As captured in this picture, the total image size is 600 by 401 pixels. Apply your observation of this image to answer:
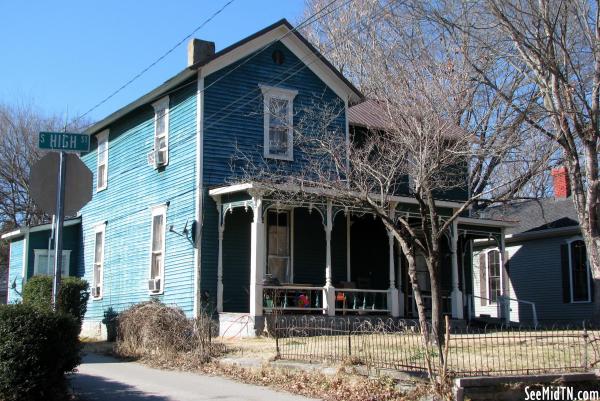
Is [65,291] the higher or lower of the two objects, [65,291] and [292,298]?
the higher

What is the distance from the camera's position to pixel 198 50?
68.3ft

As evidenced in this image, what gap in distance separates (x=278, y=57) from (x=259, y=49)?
671mm

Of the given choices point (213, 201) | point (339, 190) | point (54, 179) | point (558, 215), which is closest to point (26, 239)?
point (213, 201)

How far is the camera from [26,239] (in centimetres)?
2431

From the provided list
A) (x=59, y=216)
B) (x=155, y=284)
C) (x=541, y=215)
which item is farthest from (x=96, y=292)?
(x=541, y=215)

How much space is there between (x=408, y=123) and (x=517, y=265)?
16402mm

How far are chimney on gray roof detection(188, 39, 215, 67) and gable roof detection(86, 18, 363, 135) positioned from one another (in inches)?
45.7

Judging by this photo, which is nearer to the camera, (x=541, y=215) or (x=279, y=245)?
(x=279, y=245)

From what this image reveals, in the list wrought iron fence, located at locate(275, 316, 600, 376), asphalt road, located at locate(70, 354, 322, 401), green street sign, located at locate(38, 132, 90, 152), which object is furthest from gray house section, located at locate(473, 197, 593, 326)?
green street sign, located at locate(38, 132, 90, 152)

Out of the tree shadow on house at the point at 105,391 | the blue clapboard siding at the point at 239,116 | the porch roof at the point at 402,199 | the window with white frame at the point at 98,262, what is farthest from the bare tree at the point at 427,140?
the window with white frame at the point at 98,262

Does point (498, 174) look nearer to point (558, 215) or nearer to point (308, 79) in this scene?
point (308, 79)

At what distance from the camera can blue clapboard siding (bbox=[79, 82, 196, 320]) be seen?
755 inches

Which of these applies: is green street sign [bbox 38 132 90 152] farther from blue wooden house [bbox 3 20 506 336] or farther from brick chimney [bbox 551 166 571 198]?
brick chimney [bbox 551 166 571 198]

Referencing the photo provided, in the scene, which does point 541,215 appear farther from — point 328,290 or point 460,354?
point 460,354
